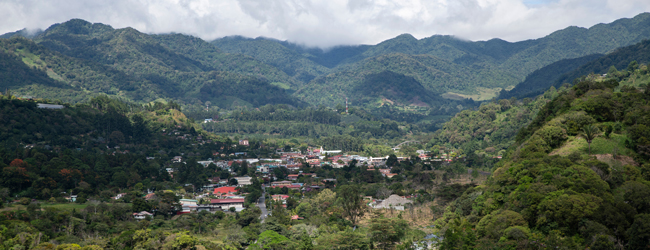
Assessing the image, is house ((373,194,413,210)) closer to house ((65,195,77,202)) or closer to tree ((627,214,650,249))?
tree ((627,214,650,249))

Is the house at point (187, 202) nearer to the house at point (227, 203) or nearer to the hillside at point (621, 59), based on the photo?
the house at point (227, 203)

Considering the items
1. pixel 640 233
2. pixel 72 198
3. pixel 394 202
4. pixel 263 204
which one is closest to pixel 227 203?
pixel 263 204

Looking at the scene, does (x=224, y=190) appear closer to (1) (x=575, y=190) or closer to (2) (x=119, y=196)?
(2) (x=119, y=196)

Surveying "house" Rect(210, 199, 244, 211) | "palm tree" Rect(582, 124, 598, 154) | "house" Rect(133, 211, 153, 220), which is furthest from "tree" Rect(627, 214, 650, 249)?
"house" Rect(210, 199, 244, 211)

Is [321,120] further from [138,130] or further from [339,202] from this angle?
[339,202]

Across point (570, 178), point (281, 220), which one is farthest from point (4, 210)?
point (570, 178)

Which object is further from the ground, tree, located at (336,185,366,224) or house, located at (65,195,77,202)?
house, located at (65,195,77,202)

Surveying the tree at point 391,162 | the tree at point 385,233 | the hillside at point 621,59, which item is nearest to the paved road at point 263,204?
the tree at point 385,233

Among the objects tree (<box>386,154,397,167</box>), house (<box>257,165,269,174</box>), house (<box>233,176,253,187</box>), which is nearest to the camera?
house (<box>233,176,253,187</box>)
